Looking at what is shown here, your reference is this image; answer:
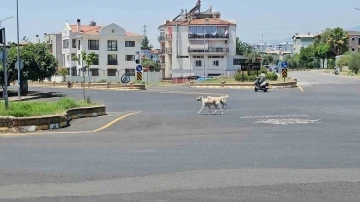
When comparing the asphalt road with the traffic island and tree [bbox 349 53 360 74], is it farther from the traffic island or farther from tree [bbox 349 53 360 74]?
tree [bbox 349 53 360 74]

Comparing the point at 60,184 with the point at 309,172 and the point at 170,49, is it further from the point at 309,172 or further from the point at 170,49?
the point at 170,49

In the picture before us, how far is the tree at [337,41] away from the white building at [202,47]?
38.3m

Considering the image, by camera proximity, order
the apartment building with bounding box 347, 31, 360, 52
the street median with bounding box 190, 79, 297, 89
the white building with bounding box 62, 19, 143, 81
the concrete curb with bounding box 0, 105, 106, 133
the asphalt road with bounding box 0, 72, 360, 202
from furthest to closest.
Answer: the apartment building with bounding box 347, 31, 360, 52
the white building with bounding box 62, 19, 143, 81
the street median with bounding box 190, 79, 297, 89
the concrete curb with bounding box 0, 105, 106, 133
the asphalt road with bounding box 0, 72, 360, 202

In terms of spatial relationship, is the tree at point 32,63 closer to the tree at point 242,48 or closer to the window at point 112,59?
the window at point 112,59

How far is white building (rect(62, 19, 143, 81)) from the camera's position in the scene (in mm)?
91938

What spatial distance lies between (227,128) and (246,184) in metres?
9.43

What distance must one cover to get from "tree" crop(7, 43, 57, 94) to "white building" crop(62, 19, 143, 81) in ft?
121

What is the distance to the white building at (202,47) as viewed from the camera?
333 ft

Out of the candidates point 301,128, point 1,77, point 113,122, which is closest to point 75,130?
point 113,122

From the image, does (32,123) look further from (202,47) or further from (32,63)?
(202,47)

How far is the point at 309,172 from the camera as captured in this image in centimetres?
1033

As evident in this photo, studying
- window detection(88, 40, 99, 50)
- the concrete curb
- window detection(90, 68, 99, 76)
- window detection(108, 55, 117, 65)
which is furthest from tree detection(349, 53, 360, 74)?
the concrete curb

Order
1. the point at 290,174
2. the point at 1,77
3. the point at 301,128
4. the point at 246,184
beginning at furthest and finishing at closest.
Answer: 1. the point at 1,77
2. the point at 301,128
3. the point at 290,174
4. the point at 246,184

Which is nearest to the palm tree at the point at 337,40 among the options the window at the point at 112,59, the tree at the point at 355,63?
the tree at the point at 355,63
